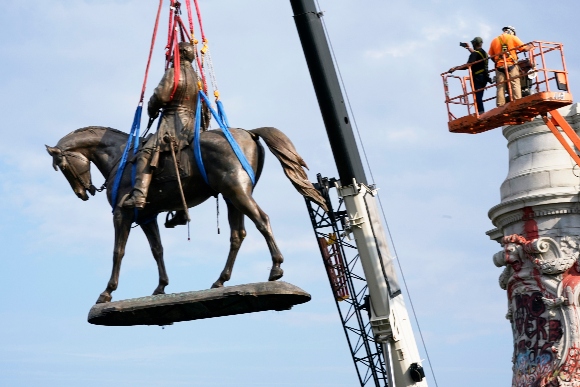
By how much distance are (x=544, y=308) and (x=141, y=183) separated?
1331 centimetres

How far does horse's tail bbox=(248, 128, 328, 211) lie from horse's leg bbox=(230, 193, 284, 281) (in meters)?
0.93

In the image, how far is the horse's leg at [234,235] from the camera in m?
21.6

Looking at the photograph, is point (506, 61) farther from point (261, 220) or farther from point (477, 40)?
point (261, 220)

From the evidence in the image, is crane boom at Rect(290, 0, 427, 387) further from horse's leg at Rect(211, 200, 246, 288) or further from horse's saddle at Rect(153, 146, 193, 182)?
horse's leg at Rect(211, 200, 246, 288)

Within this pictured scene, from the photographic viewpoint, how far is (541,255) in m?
31.9

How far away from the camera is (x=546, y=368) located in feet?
103

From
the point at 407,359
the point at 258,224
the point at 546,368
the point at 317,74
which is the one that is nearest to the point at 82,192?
the point at 258,224

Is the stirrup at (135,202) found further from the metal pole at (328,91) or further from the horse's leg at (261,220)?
the metal pole at (328,91)

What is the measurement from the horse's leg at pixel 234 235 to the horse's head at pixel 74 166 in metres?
2.83

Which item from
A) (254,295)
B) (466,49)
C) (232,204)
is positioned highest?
(466,49)

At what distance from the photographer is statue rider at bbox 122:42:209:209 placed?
21.7m

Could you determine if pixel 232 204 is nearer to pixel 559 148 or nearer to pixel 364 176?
pixel 364 176

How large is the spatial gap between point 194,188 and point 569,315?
12640mm

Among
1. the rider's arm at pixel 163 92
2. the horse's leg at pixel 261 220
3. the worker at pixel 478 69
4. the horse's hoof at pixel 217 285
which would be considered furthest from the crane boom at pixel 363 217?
the horse's hoof at pixel 217 285
